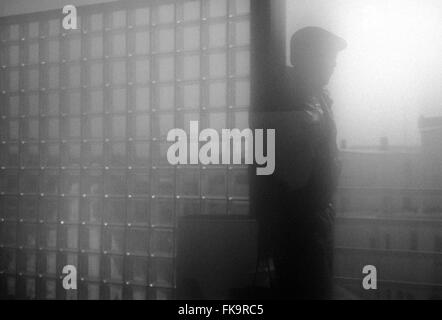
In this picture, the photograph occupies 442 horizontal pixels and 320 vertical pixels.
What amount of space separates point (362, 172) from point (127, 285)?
0.80 meters

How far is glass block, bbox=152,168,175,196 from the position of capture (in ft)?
3.96

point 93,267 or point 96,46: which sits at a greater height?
point 96,46

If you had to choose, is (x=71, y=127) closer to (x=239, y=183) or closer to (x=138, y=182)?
(x=138, y=182)

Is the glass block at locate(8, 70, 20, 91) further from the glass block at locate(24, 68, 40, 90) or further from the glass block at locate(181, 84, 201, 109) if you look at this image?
the glass block at locate(181, 84, 201, 109)

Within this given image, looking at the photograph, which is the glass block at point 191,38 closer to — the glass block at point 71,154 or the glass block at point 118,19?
the glass block at point 118,19

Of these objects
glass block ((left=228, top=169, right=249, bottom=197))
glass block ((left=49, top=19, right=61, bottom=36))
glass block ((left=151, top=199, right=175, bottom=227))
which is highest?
glass block ((left=49, top=19, right=61, bottom=36))

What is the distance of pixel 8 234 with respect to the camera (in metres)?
1.33

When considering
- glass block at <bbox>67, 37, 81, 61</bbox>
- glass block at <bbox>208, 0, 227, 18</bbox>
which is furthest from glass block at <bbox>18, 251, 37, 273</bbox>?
glass block at <bbox>208, 0, 227, 18</bbox>

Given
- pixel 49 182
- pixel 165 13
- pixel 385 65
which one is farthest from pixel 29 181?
pixel 385 65

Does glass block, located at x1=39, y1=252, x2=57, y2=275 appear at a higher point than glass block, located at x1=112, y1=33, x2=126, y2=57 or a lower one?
lower

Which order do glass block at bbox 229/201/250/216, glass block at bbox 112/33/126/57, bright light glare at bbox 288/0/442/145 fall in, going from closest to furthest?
bright light glare at bbox 288/0/442/145, glass block at bbox 229/201/250/216, glass block at bbox 112/33/126/57

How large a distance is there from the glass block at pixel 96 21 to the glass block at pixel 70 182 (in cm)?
47

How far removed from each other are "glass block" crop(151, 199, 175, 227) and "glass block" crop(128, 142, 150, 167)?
12 centimetres

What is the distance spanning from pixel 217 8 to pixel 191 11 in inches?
3.3
